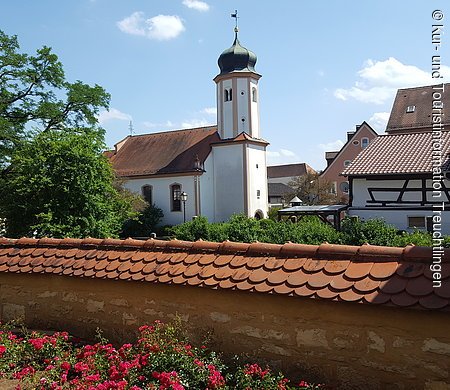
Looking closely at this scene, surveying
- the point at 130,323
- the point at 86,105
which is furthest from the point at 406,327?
the point at 86,105

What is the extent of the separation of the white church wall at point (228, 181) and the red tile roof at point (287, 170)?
56.6 m

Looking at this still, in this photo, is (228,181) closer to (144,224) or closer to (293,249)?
(144,224)

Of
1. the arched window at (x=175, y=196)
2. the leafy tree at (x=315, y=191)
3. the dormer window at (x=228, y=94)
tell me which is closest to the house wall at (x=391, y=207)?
the dormer window at (x=228, y=94)

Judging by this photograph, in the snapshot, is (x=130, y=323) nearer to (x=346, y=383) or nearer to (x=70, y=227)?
(x=346, y=383)

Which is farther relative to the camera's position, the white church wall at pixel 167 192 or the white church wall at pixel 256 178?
the white church wall at pixel 167 192

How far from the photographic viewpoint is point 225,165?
1517 inches

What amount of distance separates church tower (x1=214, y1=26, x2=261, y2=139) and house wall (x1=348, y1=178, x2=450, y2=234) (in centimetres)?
1689

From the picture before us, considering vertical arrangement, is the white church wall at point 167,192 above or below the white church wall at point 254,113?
below

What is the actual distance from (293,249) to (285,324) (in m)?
0.66

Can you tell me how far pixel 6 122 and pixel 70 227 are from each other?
13.7 meters

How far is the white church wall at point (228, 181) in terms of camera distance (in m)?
37.8

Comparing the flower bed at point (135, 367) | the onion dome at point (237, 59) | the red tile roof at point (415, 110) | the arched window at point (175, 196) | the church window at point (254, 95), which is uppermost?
the onion dome at point (237, 59)

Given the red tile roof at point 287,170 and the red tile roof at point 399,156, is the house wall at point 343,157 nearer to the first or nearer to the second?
the red tile roof at point 399,156

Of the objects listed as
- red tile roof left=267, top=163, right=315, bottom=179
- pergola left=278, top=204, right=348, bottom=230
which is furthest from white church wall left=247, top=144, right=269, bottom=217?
red tile roof left=267, top=163, right=315, bottom=179
